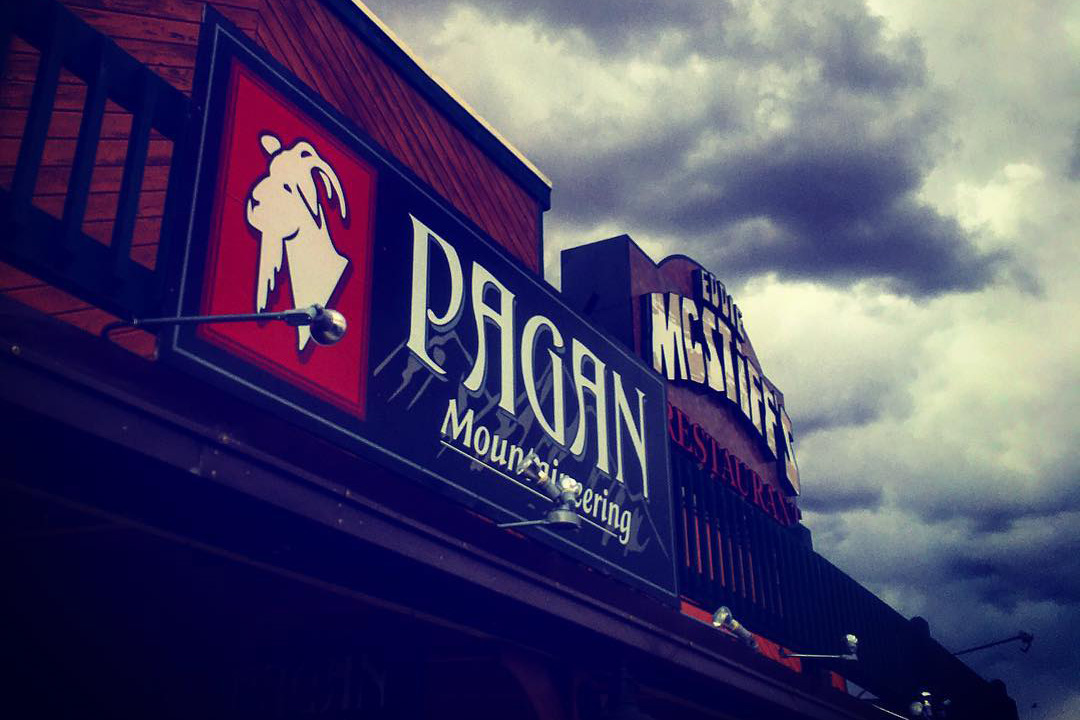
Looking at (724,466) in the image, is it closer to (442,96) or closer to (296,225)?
(442,96)

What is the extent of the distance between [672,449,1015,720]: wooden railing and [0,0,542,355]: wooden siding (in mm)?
4258

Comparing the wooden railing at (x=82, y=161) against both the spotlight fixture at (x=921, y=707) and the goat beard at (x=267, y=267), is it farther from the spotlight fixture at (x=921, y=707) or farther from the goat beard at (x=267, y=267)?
the spotlight fixture at (x=921, y=707)

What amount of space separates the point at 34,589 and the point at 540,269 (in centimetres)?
738

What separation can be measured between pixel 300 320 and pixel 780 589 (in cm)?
1046

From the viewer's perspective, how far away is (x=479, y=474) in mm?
7055

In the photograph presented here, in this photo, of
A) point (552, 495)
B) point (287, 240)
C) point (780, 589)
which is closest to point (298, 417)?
point (287, 240)

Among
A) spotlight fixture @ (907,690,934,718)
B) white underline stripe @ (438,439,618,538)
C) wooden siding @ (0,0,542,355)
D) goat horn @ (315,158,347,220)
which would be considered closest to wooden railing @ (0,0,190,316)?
wooden siding @ (0,0,542,355)

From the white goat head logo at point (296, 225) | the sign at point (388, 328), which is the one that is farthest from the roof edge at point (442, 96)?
the white goat head logo at point (296, 225)

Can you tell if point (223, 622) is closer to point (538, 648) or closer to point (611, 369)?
point (538, 648)

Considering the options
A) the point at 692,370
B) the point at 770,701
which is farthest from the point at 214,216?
the point at 692,370

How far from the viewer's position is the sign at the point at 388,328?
5.30m

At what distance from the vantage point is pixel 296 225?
5895 mm

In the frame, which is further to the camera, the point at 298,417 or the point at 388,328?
the point at 388,328

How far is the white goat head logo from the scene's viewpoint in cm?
555
